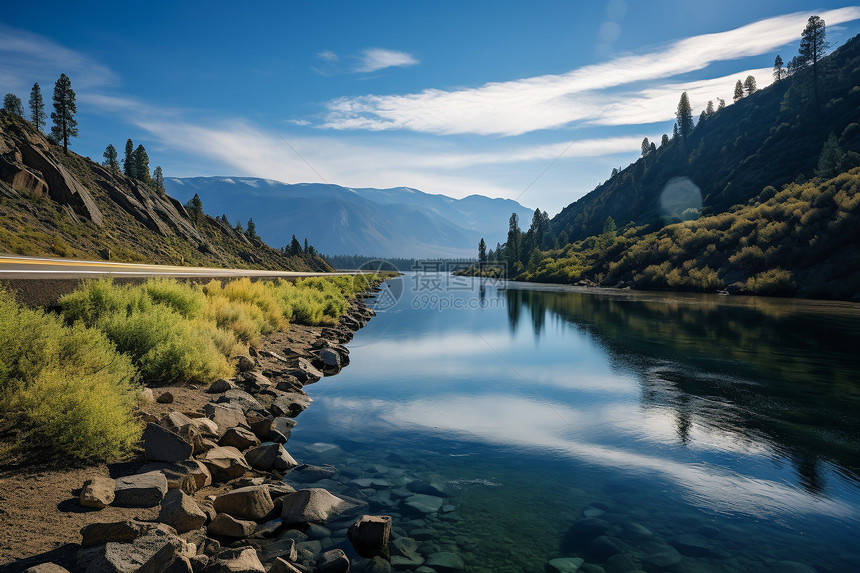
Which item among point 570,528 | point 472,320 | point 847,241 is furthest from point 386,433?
point 847,241

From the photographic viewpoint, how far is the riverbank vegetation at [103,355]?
557 centimetres

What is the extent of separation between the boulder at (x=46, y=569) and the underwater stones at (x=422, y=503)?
403cm

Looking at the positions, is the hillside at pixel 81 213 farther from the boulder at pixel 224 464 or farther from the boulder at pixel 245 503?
the boulder at pixel 245 503

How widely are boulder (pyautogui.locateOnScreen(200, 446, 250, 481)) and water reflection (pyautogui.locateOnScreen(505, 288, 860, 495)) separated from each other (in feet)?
28.1

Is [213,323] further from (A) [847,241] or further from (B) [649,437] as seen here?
(A) [847,241]

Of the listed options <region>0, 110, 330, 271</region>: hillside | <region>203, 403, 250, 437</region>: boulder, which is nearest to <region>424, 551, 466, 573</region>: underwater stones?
<region>203, 403, 250, 437</region>: boulder

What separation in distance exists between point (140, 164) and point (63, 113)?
21.4 metres

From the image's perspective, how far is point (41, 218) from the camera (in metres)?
52.7

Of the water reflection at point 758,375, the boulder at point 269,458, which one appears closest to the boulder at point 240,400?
the boulder at point 269,458

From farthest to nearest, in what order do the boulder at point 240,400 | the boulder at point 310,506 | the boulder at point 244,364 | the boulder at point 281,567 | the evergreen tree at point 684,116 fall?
the evergreen tree at point 684,116 < the boulder at point 244,364 < the boulder at point 240,400 < the boulder at point 310,506 < the boulder at point 281,567

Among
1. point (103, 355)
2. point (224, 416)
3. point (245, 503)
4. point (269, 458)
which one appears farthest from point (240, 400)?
point (245, 503)

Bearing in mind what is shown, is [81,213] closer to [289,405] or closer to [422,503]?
[289,405]

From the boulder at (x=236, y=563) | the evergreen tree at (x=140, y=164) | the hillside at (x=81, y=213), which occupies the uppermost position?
the evergreen tree at (x=140, y=164)

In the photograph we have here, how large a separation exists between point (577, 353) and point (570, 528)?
49.1 ft
